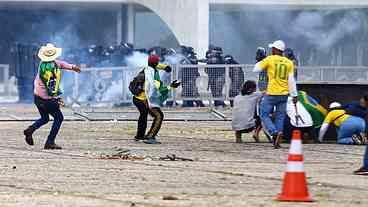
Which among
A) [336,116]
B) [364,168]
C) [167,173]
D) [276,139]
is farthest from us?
[336,116]

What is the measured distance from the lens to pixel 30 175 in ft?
43.3

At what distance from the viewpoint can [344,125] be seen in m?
18.5

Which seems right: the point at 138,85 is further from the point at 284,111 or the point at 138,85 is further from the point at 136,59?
the point at 136,59

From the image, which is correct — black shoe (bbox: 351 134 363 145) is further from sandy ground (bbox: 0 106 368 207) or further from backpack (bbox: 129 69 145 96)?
backpack (bbox: 129 69 145 96)

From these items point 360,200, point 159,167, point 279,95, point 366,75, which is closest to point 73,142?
point 279,95

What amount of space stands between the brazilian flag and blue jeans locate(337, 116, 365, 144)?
0.49 m

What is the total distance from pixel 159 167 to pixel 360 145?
5120mm

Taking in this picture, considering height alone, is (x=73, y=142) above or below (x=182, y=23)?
below

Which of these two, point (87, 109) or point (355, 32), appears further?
point (355, 32)

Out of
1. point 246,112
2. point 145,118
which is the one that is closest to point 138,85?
point 145,118

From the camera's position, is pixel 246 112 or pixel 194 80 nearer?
pixel 246 112

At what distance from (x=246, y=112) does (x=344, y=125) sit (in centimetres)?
166

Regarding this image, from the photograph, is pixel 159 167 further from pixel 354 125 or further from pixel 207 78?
pixel 207 78

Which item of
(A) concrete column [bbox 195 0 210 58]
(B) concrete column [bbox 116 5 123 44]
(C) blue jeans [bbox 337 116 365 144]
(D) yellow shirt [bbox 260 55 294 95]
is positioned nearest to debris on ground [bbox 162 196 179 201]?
(D) yellow shirt [bbox 260 55 294 95]
